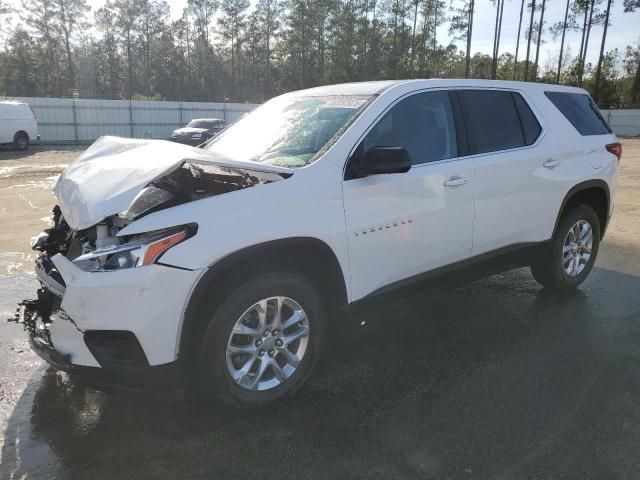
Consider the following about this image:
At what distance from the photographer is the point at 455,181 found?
368 centimetres

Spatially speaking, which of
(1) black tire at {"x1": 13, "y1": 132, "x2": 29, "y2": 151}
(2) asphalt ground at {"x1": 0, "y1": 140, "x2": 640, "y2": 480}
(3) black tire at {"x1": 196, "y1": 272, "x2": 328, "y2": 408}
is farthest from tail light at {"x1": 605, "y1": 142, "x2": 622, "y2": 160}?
(1) black tire at {"x1": 13, "y1": 132, "x2": 29, "y2": 151}

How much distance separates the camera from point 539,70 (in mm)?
61250

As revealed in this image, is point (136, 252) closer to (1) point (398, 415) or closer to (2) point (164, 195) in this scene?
(2) point (164, 195)

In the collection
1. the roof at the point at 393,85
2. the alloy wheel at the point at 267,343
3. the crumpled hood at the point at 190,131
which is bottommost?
the alloy wheel at the point at 267,343

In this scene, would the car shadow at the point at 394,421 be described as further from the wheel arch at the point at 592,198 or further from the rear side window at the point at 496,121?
the rear side window at the point at 496,121

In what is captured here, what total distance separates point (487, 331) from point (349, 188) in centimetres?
190

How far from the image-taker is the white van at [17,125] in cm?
2123

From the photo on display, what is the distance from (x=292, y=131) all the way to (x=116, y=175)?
1185 millimetres

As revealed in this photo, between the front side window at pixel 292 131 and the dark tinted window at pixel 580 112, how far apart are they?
2200mm

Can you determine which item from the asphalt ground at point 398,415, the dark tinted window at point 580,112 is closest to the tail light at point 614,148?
the dark tinted window at point 580,112

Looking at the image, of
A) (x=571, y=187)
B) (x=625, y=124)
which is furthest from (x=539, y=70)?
(x=571, y=187)

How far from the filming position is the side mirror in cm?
305

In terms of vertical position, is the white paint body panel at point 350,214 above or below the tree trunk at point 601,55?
below

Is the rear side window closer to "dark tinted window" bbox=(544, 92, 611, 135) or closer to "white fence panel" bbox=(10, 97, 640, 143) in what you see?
"dark tinted window" bbox=(544, 92, 611, 135)
